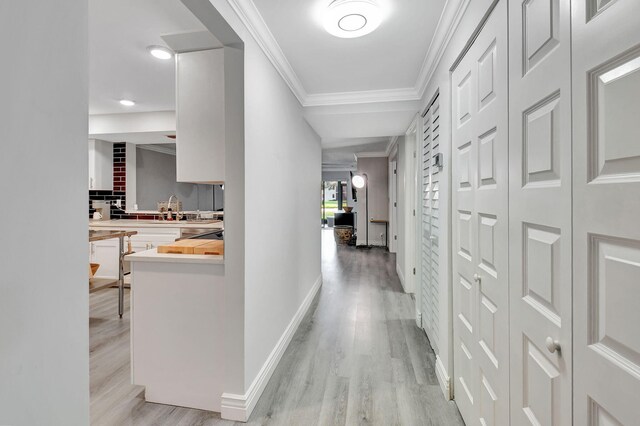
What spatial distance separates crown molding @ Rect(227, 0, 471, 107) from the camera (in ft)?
5.42

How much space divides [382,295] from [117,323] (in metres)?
3.00

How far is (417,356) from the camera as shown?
2.45 m

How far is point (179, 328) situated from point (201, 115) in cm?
130

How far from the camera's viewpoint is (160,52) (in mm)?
2451

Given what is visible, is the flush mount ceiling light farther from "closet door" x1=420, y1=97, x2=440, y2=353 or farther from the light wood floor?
the light wood floor

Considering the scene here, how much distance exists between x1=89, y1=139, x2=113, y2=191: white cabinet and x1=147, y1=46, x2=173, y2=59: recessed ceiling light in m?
2.93

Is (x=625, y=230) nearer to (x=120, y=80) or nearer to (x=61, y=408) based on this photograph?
(x=61, y=408)

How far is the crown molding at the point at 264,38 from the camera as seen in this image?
1.63 metres

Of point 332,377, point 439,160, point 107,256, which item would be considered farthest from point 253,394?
point 107,256

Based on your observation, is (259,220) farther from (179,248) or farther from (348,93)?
(348,93)

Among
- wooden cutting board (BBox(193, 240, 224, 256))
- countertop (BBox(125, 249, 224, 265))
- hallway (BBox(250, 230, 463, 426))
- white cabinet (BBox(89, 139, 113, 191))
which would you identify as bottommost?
hallway (BBox(250, 230, 463, 426))

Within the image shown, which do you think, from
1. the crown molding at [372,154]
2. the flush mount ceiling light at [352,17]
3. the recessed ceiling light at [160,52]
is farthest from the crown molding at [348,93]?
the crown molding at [372,154]

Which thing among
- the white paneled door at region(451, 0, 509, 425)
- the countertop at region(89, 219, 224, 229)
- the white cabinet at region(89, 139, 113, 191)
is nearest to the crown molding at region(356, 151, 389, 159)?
the countertop at region(89, 219, 224, 229)

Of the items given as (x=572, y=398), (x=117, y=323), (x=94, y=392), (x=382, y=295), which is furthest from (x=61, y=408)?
(x=382, y=295)
